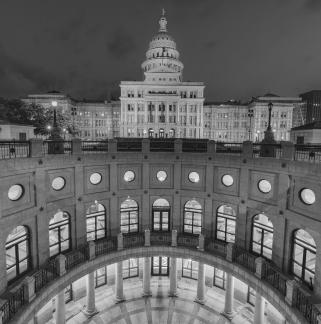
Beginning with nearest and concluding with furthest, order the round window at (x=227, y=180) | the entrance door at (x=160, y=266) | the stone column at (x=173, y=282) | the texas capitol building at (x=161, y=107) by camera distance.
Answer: the round window at (x=227, y=180) → the stone column at (x=173, y=282) → the entrance door at (x=160, y=266) → the texas capitol building at (x=161, y=107)

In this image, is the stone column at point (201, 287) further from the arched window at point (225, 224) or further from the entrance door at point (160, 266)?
the entrance door at point (160, 266)

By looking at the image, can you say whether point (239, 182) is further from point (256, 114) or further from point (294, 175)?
point (256, 114)

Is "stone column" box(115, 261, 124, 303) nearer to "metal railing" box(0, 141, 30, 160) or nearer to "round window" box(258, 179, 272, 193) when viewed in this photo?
"metal railing" box(0, 141, 30, 160)

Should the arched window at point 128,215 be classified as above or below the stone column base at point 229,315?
above

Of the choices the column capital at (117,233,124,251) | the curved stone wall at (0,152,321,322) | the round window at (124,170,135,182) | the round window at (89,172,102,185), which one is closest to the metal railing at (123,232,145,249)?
the column capital at (117,233,124,251)

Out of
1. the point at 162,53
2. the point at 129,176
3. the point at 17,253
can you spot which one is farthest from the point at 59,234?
the point at 162,53

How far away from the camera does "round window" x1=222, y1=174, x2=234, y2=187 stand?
17703mm

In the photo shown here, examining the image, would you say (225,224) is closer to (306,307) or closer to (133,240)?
(133,240)

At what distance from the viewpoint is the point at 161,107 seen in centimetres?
8638

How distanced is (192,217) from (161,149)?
634cm

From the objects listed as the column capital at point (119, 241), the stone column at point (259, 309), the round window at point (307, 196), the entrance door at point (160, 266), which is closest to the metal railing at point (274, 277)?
the stone column at point (259, 309)

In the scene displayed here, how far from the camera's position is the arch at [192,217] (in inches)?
781

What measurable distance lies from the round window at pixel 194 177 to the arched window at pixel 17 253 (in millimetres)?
12122

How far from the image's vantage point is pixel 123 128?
288ft
